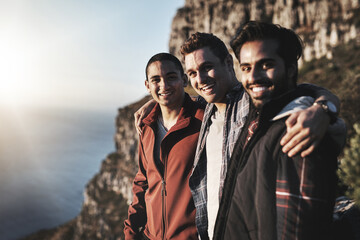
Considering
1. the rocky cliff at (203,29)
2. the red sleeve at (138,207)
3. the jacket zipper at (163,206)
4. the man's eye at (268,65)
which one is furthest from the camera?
the rocky cliff at (203,29)

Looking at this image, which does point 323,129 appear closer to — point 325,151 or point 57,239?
point 325,151

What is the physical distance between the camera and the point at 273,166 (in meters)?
1.73

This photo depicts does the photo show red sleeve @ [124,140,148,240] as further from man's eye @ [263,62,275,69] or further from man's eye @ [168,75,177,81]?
man's eye @ [263,62,275,69]

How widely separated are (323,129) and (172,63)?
2.69m

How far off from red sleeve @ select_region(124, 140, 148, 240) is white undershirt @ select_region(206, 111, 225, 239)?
1419 millimetres

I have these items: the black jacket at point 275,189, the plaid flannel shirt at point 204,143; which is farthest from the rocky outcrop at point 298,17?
the black jacket at point 275,189

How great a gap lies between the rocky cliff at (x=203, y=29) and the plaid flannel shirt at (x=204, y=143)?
64659 millimetres

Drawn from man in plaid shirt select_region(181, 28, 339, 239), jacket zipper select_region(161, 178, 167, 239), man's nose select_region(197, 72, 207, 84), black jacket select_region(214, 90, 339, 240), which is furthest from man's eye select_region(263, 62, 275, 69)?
jacket zipper select_region(161, 178, 167, 239)

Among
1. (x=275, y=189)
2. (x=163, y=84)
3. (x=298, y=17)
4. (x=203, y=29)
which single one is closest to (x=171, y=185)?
(x=163, y=84)

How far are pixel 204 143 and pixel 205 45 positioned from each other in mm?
1389

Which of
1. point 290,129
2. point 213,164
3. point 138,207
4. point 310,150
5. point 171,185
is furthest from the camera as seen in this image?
point 138,207

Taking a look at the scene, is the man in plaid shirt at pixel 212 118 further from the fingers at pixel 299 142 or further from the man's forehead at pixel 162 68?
the fingers at pixel 299 142

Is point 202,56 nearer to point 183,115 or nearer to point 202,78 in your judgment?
point 202,78

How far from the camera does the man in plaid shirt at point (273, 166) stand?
1.48 meters
